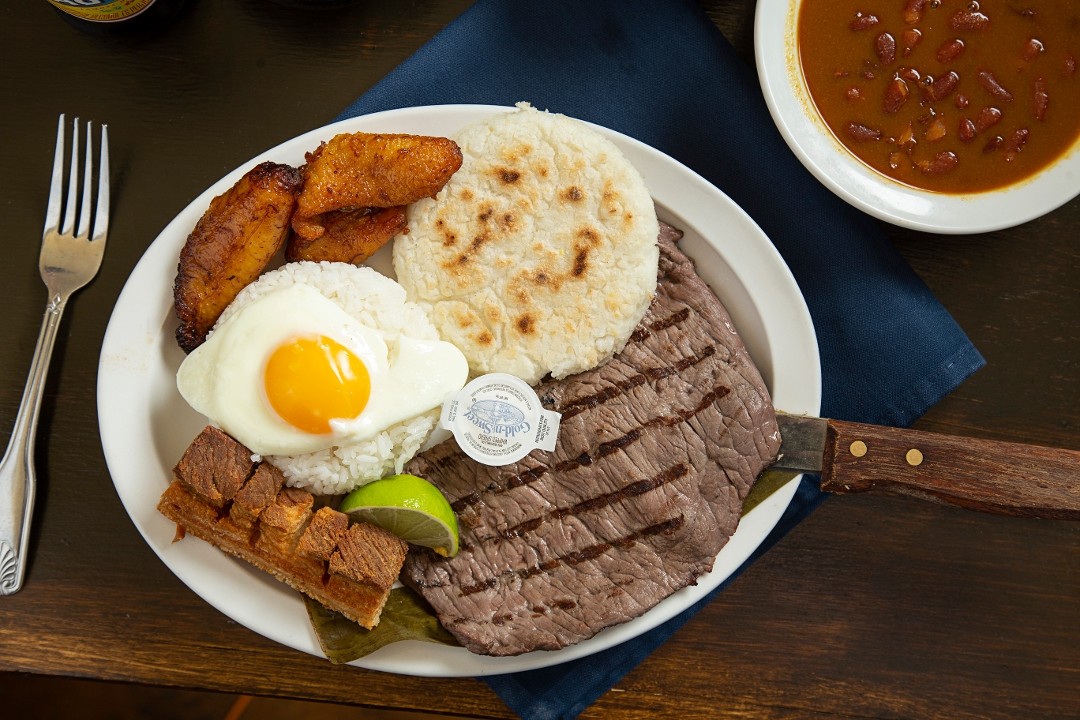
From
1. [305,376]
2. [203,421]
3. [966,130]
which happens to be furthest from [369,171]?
[966,130]

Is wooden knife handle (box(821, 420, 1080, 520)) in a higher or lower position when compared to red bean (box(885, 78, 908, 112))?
lower

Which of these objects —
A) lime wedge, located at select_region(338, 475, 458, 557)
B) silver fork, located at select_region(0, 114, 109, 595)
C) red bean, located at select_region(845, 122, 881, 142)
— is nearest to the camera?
lime wedge, located at select_region(338, 475, 458, 557)

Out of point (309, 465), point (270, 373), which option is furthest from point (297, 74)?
point (309, 465)

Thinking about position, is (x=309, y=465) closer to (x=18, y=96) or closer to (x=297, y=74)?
(x=297, y=74)

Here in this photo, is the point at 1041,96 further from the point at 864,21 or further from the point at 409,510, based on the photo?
the point at 409,510

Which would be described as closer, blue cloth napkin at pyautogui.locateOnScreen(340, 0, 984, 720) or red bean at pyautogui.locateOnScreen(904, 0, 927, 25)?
red bean at pyautogui.locateOnScreen(904, 0, 927, 25)

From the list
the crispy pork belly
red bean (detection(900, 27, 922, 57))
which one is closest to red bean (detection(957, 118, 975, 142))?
red bean (detection(900, 27, 922, 57))

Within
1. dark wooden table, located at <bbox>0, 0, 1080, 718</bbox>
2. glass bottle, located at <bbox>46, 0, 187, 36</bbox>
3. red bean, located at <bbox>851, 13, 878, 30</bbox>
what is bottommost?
dark wooden table, located at <bbox>0, 0, 1080, 718</bbox>

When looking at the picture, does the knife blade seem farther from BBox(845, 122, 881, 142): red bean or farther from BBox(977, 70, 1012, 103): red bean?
BBox(977, 70, 1012, 103): red bean
